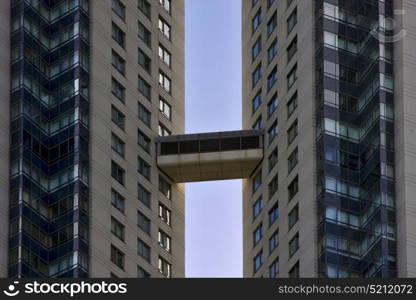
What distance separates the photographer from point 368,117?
167m

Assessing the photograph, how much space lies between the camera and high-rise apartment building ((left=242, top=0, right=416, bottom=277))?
160 meters

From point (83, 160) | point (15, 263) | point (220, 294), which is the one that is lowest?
point (220, 294)

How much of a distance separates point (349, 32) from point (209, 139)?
21366 millimetres

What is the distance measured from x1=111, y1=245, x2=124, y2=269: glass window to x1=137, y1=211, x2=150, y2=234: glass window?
18.7 feet

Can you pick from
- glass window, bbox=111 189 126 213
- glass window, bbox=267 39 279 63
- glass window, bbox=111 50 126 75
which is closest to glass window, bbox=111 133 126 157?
glass window, bbox=111 189 126 213

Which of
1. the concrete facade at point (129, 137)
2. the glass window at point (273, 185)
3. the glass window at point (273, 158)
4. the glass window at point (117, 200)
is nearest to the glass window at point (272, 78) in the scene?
the glass window at point (273, 158)

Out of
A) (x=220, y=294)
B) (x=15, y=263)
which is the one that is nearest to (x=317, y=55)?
(x=15, y=263)

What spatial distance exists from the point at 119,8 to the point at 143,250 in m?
23.8

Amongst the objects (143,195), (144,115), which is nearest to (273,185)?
(143,195)

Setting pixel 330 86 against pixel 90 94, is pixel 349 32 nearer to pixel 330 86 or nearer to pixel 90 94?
pixel 330 86

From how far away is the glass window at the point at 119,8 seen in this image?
186750 millimetres

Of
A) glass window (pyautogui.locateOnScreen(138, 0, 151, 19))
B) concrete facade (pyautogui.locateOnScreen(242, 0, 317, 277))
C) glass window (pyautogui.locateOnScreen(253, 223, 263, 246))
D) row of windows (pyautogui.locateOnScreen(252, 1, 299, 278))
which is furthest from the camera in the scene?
glass window (pyautogui.locateOnScreen(138, 0, 151, 19))

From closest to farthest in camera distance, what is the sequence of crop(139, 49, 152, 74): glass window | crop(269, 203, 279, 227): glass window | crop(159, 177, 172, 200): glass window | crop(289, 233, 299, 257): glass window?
crop(289, 233, 299, 257): glass window → crop(269, 203, 279, 227): glass window → crop(159, 177, 172, 200): glass window → crop(139, 49, 152, 74): glass window

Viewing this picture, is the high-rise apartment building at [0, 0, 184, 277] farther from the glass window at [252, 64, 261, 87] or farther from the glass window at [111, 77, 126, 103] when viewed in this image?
the glass window at [252, 64, 261, 87]
